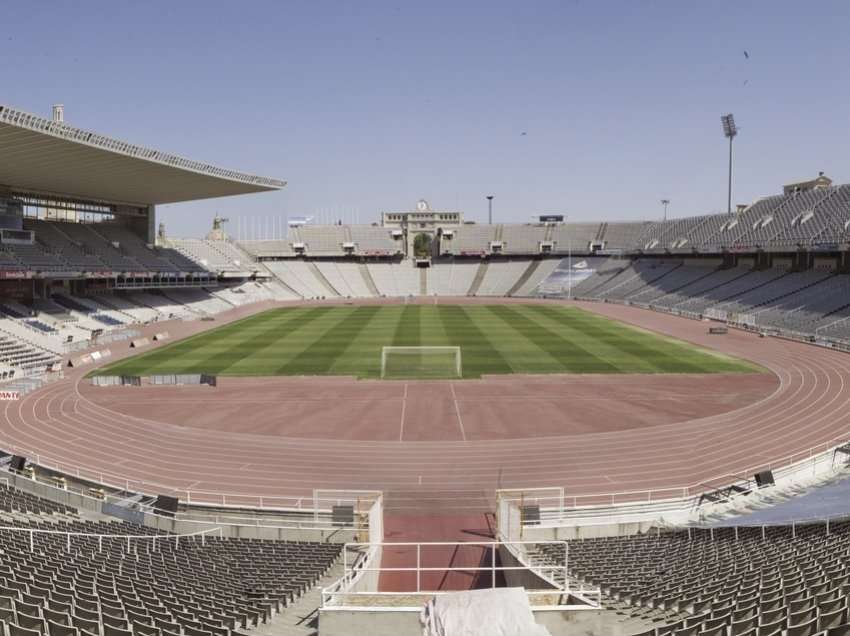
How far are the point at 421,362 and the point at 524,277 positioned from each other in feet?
220

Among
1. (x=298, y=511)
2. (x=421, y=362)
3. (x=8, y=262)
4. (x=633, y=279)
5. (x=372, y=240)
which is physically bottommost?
(x=298, y=511)

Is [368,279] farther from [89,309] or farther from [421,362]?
→ [421,362]

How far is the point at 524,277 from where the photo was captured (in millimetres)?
104562

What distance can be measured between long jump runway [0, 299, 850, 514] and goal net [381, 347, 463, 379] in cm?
239

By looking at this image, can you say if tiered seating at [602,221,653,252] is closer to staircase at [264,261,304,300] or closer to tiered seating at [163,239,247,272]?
staircase at [264,261,304,300]

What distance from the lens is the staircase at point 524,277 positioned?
3988 inches

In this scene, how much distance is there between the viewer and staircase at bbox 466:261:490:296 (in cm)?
10325

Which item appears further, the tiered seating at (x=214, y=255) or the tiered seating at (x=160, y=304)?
the tiered seating at (x=214, y=255)

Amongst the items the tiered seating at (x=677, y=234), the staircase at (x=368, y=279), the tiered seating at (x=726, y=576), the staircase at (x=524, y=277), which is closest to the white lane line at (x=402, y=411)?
the tiered seating at (x=726, y=576)

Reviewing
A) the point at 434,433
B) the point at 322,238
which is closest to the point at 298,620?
the point at 434,433

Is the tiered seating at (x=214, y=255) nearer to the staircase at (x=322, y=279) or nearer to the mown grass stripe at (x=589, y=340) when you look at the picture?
the staircase at (x=322, y=279)

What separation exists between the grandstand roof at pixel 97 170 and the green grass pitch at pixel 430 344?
15089 mm

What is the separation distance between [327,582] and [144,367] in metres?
33.4

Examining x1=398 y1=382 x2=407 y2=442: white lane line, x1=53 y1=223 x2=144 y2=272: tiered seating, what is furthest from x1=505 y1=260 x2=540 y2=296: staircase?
x1=398 y1=382 x2=407 y2=442: white lane line
